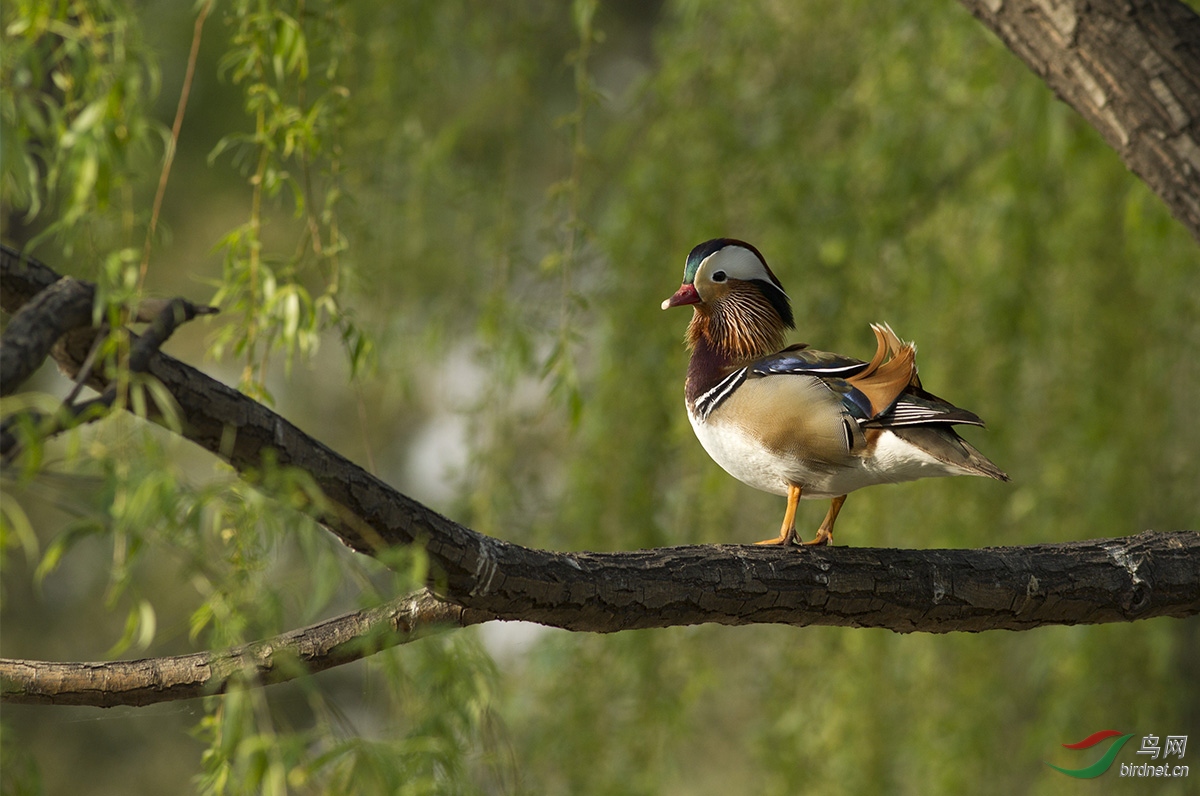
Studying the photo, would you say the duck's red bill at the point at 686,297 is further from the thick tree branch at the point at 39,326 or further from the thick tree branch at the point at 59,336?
the thick tree branch at the point at 39,326

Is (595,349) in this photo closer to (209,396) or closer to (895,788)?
(895,788)

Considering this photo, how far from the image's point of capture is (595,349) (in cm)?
268

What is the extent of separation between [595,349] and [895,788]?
122 centimetres

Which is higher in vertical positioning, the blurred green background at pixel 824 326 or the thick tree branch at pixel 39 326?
the blurred green background at pixel 824 326

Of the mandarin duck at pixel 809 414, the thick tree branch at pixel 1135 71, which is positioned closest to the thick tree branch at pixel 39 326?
the mandarin duck at pixel 809 414

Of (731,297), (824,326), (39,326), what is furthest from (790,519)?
(39,326)

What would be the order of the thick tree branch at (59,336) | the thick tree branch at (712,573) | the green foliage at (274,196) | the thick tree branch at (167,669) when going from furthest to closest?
the green foliage at (274,196) → the thick tree branch at (167,669) → the thick tree branch at (712,573) → the thick tree branch at (59,336)

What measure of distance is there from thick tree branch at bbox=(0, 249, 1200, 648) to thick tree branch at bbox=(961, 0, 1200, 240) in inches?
24.5

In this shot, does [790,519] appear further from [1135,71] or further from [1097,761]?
[1097,761]

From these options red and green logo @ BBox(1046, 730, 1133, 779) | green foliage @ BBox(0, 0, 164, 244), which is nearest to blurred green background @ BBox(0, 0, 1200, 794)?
red and green logo @ BBox(1046, 730, 1133, 779)

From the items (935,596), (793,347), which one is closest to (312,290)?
(793,347)

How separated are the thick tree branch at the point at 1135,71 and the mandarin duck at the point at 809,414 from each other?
633mm

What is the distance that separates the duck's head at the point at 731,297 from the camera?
1.86 meters

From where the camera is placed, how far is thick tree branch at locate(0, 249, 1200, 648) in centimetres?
111
